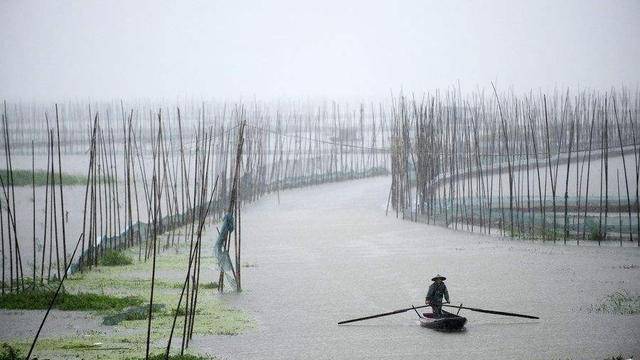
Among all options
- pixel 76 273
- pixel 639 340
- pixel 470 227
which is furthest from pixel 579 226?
pixel 76 273

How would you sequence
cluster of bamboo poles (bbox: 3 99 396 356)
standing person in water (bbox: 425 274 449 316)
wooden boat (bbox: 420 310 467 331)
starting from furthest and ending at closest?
cluster of bamboo poles (bbox: 3 99 396 356)
standing person in water (bbox: 425 274 449 316)
wooden boat (bbox: 420 310 467 331)

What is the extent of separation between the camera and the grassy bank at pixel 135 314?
632 cm

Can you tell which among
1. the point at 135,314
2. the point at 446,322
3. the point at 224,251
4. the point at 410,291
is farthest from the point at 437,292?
the point at 135,314

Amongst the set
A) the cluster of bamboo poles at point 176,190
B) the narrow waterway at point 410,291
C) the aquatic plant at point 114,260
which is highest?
the cluster of bamboo poles at point 176,190

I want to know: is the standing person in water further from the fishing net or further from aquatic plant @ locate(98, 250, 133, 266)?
aquatic plant @ locate(98, 250, 133, 266)

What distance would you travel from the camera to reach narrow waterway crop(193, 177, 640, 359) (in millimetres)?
6336

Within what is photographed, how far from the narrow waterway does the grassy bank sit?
12.0 inches

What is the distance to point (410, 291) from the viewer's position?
8.59 metres

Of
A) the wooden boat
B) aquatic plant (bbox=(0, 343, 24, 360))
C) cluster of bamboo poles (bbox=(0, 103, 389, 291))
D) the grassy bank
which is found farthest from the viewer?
cluster of bamboo poles (bbox=(0, 103, 389, 291))

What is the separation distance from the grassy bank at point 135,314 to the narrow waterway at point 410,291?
0.31m

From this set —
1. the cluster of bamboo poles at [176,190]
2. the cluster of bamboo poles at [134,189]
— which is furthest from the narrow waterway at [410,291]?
the cluster of bamboo poles at [134,189]

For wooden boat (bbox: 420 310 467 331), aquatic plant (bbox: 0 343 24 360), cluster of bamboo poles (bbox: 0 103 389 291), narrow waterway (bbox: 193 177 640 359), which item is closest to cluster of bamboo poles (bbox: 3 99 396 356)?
cluster of bamboo poles (bbox: 0 103 389 291)

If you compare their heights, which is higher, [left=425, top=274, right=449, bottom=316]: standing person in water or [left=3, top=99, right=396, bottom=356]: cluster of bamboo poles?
[left=3, top=99, right=396, bottom=356]: cluster of bamboo poles

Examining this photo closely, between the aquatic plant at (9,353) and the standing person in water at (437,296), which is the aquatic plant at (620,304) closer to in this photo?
the standing person in water at (437,296)
